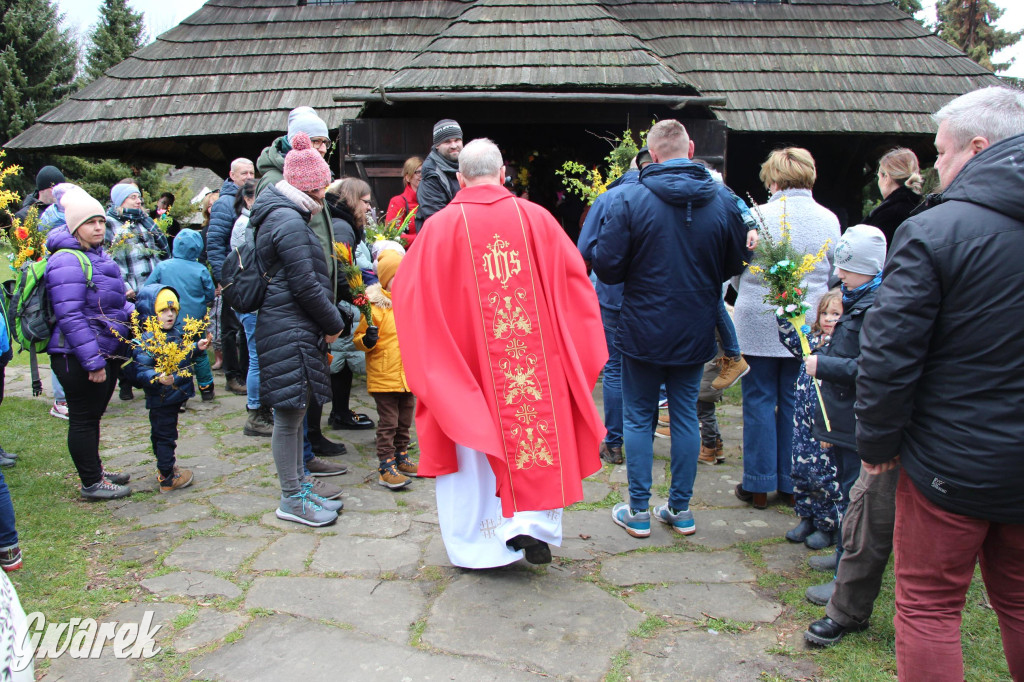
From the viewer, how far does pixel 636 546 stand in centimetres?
399

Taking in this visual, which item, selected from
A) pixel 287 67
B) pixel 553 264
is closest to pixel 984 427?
pixel 553 264

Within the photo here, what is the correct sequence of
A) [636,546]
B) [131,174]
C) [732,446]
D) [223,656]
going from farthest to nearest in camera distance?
1. [131,174]
2. [732,446]
3. [636,546]
4. [223,656]

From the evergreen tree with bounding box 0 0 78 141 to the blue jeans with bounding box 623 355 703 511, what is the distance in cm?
2490

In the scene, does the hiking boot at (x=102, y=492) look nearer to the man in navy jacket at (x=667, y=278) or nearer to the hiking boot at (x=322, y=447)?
the hiking boot at (x=322, y=447)

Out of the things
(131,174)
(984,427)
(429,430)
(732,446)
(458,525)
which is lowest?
(732,446)

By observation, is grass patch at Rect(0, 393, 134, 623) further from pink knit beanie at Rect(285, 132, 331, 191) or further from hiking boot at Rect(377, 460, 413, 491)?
pink knit beanie at Rect(285, 132, 331, 191)

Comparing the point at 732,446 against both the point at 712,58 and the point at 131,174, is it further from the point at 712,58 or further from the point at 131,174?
the point at 131,174

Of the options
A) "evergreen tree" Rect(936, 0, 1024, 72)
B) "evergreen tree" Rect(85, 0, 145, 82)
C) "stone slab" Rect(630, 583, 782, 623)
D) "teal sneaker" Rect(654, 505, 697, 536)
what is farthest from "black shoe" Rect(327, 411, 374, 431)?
"evergreen tree" Rect(85, 0, 145, 82)

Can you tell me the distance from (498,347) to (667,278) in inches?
39.7

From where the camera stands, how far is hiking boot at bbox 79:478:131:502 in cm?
460

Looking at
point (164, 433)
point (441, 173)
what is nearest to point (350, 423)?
point (164, 433)

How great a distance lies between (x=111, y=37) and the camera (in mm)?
25609

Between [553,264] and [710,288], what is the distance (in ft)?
3.07

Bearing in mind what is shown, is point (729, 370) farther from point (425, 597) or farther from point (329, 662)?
point (329, 662)
